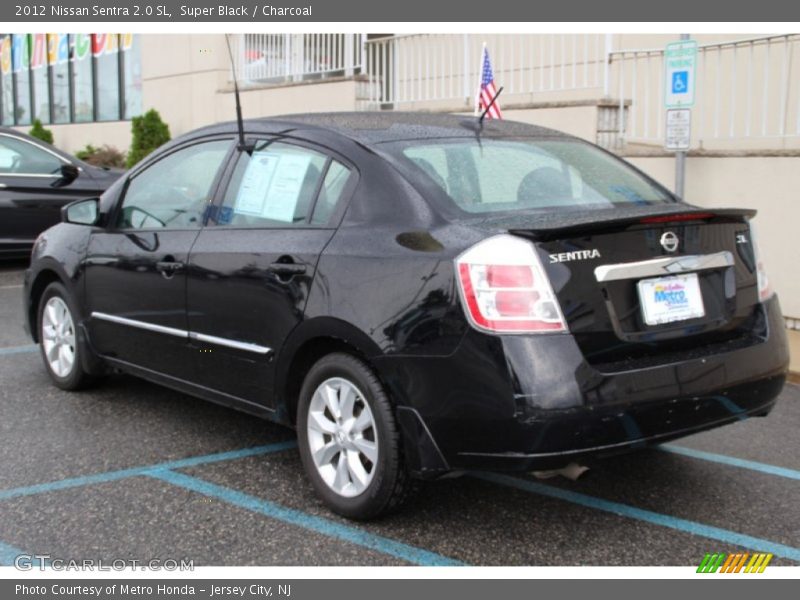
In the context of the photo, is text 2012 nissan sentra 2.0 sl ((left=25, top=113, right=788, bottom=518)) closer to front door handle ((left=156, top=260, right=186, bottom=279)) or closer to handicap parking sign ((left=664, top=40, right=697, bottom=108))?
front door handle ((left=156, top=260, right=186, bottom=279))

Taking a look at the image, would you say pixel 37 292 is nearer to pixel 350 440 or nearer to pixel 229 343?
pixel 229 343

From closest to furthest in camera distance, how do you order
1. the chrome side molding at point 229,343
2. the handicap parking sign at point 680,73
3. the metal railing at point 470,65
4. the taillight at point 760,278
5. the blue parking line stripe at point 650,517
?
the blue parking line stripe at point 650,517 < the taillight at point 760,278 < the chrome side molding at point 229,343 < the handicap parking sign at point 680,73 < the metal railing at point 470,65

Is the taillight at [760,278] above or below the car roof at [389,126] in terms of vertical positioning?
below

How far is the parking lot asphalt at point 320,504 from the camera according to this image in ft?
12.2

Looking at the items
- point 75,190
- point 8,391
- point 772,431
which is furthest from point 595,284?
point 75,190

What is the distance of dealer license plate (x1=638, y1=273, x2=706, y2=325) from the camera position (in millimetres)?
3689

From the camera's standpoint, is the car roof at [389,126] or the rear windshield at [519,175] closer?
the rear windshield at [519,175]

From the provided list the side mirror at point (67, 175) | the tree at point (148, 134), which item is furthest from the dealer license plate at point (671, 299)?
the tree at point (148, 134)

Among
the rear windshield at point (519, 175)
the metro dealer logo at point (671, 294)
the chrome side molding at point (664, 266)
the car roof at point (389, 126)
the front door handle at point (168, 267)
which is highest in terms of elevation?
the car roof at point (389, 126)

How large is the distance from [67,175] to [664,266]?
8702 mm

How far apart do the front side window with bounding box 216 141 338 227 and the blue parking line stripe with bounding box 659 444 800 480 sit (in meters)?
2.20

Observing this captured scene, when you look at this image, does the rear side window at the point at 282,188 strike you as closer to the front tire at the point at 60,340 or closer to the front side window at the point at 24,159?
the front tire at the point at 60,340

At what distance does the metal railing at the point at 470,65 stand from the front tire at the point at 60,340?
609 centimetres

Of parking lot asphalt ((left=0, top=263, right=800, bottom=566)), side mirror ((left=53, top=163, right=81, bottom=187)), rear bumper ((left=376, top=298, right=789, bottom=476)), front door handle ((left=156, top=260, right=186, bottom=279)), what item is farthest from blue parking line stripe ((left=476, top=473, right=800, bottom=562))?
side mirror ((left=53, top=163, right=81, bottom=187))
